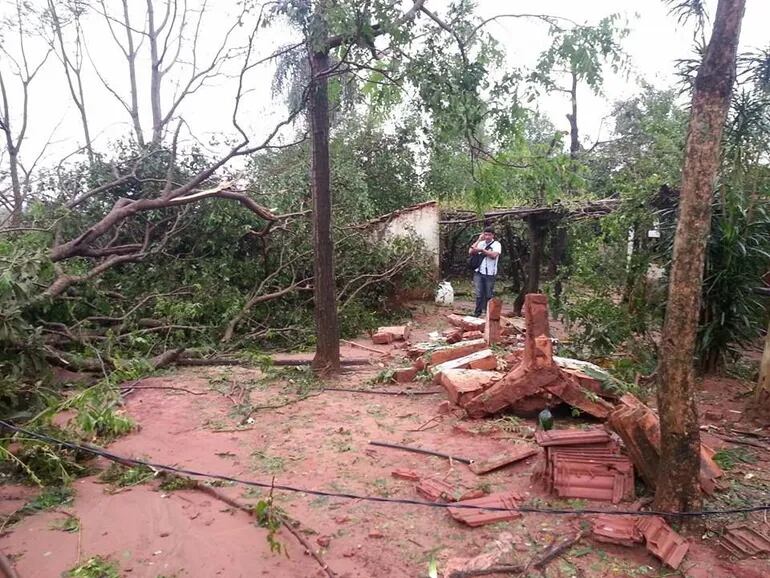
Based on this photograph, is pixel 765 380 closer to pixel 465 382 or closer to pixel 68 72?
pixel 465 382

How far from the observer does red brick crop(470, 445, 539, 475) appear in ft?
12.6

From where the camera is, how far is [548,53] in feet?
17.7

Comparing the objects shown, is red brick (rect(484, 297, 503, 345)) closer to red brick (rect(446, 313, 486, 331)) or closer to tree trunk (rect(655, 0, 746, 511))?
red brick (rect(446, 313, 486, 331))

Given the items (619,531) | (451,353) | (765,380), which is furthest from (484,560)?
(451,353)

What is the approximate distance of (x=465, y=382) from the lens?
16.6ft

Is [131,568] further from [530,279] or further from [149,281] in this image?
[530,279]

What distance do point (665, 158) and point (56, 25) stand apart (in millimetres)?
15915

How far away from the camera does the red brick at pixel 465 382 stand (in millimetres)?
4957

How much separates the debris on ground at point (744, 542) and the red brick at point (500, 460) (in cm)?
134

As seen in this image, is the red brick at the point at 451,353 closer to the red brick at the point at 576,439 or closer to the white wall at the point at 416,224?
the red brick at the point at 576,439

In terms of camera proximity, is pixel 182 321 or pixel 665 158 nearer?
pixel 665 158

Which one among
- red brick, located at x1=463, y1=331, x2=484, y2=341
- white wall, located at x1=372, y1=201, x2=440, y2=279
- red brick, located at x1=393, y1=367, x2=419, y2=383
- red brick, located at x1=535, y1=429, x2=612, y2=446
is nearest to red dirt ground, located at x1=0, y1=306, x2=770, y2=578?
red brick, located at x1=535, y1=429, x2=612, y2=446

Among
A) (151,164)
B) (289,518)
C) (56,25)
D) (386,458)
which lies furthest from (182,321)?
(56,25)

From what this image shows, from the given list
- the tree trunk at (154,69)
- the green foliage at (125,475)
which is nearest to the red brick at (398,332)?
the green foliage at (125,475)
